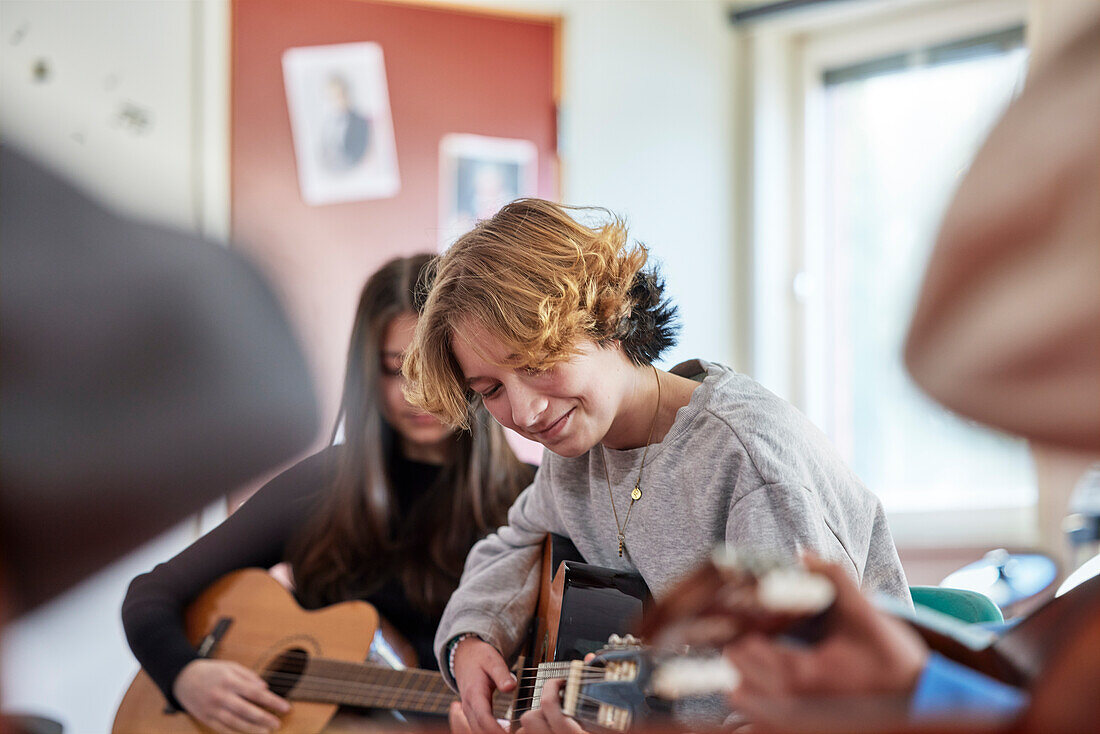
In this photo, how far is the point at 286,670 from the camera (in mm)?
1537

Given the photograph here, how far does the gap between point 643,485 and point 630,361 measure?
15cm

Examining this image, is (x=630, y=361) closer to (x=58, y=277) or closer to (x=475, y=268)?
(x=475, y=268)

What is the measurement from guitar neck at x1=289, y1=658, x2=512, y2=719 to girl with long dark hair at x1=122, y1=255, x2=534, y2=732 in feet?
0.22

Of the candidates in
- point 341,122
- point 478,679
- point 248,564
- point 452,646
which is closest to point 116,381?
point 248,564

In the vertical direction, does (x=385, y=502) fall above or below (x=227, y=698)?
above

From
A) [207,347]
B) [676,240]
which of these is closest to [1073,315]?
[207,347]

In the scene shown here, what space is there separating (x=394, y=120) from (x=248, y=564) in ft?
3.71

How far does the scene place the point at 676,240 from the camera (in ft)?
8.49

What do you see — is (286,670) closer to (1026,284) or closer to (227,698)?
(227,698)

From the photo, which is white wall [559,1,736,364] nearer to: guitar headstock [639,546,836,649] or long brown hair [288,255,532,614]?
long brown hair [288,255,532,614]

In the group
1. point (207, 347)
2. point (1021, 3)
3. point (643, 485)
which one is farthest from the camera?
point (1021, 3)

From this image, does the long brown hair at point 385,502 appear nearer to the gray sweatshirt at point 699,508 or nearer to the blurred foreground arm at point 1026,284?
the gray sweatshirt at point 699,508

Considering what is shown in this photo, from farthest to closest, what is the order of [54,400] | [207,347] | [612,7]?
[612,7] → [207,347] → [54,400]

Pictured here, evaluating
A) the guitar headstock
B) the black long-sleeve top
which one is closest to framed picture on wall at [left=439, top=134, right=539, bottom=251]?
the black long-sleeve top
